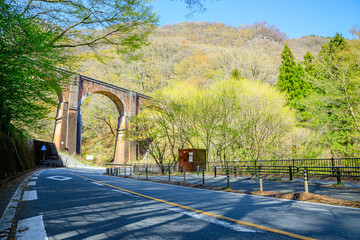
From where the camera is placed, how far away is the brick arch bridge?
38.4 meters

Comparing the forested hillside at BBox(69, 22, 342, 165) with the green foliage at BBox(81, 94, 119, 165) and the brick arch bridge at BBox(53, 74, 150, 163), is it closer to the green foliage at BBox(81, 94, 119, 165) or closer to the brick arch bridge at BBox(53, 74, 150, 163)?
the green foliage at BBox(81, 94, 119, 165)

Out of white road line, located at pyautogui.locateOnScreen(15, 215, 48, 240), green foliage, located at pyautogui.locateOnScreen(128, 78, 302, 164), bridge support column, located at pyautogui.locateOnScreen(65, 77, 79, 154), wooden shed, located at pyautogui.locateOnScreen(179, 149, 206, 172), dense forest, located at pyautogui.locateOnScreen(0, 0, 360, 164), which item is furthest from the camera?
bridge support column, located at pyautogui.locateOnScreen(65, 77, 79, 154)

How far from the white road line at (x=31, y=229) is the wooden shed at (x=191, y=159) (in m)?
17.4

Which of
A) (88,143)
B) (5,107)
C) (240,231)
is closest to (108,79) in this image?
(88,143)

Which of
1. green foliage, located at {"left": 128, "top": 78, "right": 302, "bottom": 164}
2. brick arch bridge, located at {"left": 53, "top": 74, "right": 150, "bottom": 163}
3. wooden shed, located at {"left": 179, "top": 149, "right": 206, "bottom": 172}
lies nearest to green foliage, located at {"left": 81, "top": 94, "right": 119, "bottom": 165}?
brick arch bridge, located at {"left": 53, "top": 74, "right": 150, "bottom": 163}

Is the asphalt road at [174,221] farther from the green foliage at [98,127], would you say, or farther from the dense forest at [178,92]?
the green foliage at [98,127]

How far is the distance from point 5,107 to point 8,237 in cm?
884

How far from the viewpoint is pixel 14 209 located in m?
5.20

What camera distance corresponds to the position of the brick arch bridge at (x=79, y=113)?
38.4 m

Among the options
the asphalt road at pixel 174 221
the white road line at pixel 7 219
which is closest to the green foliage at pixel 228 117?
the asphalt road at pixel 174 221

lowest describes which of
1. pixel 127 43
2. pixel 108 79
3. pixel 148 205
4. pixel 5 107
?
pixel 148 205

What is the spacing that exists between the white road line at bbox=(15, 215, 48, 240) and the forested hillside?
1822cm

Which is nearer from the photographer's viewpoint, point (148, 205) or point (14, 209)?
point (14, 209)

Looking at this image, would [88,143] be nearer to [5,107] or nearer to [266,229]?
[5,107]
